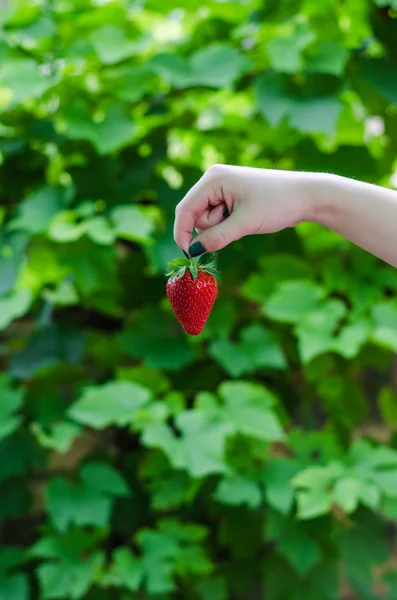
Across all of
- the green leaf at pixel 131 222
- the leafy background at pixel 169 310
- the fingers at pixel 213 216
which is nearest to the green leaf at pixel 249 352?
the leafy background at pixel 169 310

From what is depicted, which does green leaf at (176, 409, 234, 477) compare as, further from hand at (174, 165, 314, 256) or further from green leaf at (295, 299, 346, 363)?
hand at (174, 165, 314, 256)

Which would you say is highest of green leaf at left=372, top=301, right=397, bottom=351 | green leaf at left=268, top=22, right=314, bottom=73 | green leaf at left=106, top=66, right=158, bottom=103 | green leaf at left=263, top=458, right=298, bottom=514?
green leaf at left=268, top=22, right=314, bottom=73

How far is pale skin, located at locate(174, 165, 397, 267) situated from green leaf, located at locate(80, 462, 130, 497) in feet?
2.40

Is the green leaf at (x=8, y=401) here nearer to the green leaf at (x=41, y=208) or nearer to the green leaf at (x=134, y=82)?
the green leaf at (x=41, y=208)

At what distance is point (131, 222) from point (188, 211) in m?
0.52

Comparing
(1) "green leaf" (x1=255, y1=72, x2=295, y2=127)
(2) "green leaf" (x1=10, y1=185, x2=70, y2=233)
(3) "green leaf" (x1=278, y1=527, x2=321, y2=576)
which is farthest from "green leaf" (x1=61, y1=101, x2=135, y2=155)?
(3) "green leaf" (x1=278, y1=527, x2=321, y2=576)

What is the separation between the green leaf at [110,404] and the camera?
105 centimetres

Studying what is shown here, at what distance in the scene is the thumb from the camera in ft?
1.62

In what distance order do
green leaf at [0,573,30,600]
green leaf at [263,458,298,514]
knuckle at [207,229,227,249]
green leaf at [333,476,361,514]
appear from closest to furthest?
knuckle at [207,229,227,249] < green leaf at [333,476,361,514] < green leaf at [263,458,298,514] < green leaf at [0,573,30,600]

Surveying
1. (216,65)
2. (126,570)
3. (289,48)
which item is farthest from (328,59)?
(126,570)

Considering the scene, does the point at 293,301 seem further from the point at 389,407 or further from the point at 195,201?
the point at 195,201

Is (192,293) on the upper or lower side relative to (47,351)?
upper

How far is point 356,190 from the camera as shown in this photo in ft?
1.68

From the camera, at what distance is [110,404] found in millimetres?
1073
